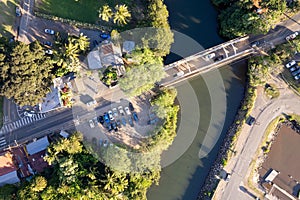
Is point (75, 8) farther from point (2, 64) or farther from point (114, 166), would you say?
point (114, 166)

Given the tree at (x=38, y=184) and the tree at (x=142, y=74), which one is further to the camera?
the tree at (x=142, y=74)

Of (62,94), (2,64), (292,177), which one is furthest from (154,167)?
(2,64)

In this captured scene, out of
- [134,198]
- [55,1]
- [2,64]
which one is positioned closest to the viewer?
[2,64]

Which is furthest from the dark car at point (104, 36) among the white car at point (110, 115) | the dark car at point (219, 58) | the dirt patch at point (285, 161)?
the dirt patch at point (285, 161)

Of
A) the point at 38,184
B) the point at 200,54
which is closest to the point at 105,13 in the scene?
the point at 200,54

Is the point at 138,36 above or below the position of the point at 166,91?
above

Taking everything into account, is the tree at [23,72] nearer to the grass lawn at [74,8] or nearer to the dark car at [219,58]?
the grass lawn at [74,8]
